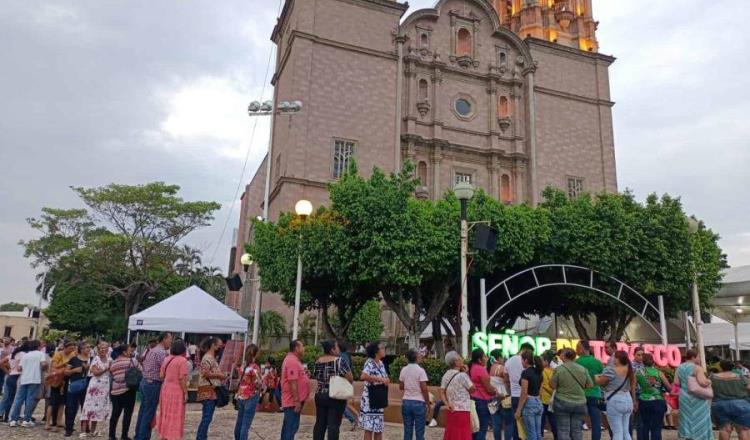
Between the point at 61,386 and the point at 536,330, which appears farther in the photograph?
the point at 536,330

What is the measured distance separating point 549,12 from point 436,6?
354 inches

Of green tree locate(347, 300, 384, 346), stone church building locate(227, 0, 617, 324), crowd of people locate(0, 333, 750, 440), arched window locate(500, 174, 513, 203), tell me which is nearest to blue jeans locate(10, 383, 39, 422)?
crowd of people locate(0, 333, 750, 440)

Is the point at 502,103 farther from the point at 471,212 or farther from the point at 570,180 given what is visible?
the point at 471,212

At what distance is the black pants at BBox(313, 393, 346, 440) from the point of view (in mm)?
7578

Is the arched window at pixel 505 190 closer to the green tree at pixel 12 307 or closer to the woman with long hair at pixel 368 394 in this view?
the woman with long hair at pixel 368 394

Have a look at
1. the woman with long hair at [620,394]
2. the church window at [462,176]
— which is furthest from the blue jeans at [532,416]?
the church window at [462,176]

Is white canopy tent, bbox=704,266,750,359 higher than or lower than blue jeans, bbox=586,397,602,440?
higher

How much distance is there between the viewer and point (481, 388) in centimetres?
852

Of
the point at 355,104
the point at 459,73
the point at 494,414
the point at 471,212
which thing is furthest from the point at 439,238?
the point at 459,73

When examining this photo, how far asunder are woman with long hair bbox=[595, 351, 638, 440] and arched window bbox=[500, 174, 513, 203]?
23823mm

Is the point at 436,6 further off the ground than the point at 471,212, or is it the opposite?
the point at 436,6

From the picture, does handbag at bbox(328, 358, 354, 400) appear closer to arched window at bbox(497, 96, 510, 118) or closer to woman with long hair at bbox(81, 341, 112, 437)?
woman with long hair at bbox(81, 341, 112, 437)

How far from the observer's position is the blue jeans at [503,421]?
910cm

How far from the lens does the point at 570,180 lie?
32094 millimetres
